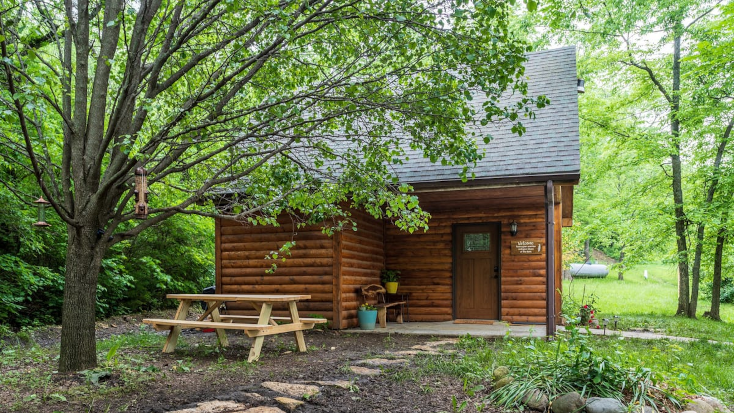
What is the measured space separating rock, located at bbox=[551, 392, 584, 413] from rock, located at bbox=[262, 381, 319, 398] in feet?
6.22

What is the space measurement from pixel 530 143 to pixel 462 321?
3.97 metres

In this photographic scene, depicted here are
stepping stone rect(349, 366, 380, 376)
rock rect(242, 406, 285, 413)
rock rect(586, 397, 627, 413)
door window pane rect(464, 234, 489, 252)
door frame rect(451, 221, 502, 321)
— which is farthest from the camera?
door window pane rect(464, 234, 489, 252)

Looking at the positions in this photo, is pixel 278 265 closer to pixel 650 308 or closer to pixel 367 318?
pixel 367 318

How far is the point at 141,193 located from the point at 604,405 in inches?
159

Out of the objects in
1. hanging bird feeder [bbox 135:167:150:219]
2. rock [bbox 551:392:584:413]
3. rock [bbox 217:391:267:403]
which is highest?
hanging bird feeder [bbox 135:167:150:219]

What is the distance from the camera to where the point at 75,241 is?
4.98 m

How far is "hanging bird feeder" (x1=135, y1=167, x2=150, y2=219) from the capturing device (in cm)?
448

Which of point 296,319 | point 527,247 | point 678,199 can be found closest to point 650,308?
point 678,199

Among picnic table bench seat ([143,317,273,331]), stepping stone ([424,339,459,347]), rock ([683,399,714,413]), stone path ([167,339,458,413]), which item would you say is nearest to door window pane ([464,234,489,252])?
stepping stone ([424,339,459,347])

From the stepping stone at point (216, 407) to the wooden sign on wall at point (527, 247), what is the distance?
7710 millimetres

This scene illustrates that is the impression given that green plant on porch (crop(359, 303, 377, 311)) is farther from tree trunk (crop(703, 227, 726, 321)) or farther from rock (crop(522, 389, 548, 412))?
tree trunk (crop(703, 227, 726, 321))

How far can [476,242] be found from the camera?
11.0m

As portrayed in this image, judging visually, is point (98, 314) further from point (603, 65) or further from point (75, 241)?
point (603, 65)


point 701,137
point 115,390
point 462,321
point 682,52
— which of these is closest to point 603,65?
point 682,52
